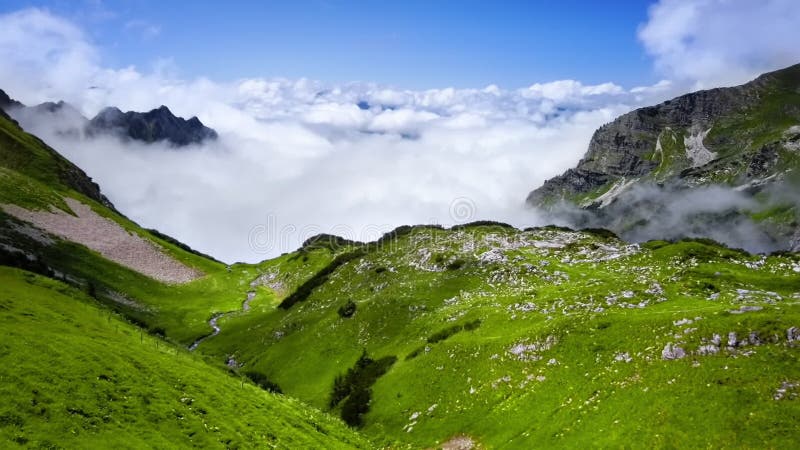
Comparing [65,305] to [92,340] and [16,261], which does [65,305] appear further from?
[16,261]

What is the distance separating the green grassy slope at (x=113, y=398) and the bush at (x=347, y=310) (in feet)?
121

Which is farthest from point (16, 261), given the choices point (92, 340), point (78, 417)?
point (78, 417)

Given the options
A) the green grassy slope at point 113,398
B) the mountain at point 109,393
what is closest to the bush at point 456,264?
the mountain at point 109,393

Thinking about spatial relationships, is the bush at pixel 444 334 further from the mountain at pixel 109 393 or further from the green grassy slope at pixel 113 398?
the mountain at pixel 109 393

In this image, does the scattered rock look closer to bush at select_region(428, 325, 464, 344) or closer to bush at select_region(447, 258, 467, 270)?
bush at select_region(428, 325, 464, 344)

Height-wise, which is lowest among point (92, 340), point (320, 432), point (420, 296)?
point (320, 432)

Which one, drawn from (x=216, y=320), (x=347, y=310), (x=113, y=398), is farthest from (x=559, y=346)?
(x=216, y=320)

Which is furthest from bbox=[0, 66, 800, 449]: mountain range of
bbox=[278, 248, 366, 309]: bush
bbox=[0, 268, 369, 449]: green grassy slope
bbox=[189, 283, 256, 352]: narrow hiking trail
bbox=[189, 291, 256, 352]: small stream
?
bbox=[278, 248, 366, 309]: bush

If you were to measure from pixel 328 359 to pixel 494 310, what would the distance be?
1094 inches

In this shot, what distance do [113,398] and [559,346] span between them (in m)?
37.1

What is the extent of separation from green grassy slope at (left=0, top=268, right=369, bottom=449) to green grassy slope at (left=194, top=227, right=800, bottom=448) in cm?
1392

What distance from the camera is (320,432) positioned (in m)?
40.3

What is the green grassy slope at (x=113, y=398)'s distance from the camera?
2584 centimetres

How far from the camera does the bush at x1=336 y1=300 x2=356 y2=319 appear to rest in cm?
8331
